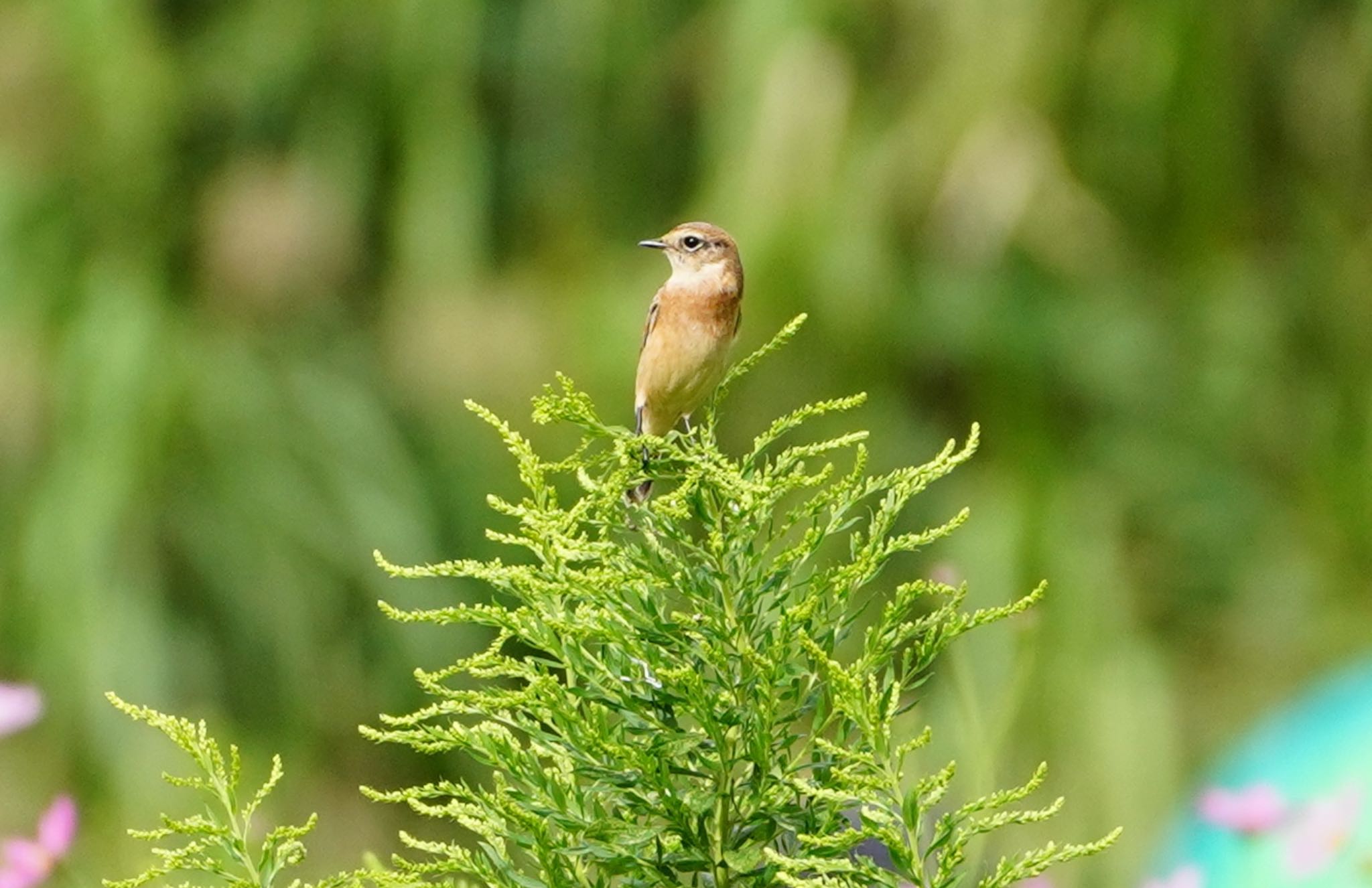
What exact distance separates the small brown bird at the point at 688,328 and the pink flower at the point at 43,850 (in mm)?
569

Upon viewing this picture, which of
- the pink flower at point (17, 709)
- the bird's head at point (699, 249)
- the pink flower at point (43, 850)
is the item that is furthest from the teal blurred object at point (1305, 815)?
the pink flower at point (17, 709)

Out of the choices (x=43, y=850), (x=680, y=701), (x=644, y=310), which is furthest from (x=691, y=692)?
(x=644, y=310)

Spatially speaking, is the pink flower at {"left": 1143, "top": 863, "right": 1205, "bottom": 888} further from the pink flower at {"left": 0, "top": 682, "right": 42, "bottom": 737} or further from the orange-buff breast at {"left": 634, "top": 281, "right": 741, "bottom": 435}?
the pink flower at {"left": 0, "top": 682, "right": 42, "bottom": 737}

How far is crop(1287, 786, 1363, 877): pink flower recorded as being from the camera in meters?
1.66

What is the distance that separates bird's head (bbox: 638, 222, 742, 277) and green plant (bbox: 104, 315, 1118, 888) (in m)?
0.89

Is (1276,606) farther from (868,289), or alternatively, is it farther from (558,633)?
(558,633)

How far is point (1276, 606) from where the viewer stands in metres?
5.31

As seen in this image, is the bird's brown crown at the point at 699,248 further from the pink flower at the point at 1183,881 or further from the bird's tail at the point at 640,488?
the pink flower at the point at 1183,881

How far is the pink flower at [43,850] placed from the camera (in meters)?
1.56

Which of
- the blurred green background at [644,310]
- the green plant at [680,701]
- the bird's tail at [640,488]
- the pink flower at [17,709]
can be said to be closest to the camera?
the green plant at [680,701]

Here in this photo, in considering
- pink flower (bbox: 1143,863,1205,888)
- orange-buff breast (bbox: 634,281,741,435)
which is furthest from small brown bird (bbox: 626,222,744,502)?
pink flower (bbox: 1143,863,1205,888)

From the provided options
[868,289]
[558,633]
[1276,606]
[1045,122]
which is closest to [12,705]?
[558,633]

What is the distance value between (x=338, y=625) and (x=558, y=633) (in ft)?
15.8

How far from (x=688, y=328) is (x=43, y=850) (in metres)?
0.79
